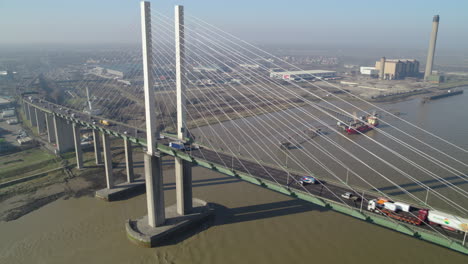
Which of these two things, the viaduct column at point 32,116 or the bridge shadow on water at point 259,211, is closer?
Result: the bridge shadow on water at point 259,211

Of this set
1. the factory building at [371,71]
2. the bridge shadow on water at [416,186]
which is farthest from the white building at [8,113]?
the factory building at [371,71]

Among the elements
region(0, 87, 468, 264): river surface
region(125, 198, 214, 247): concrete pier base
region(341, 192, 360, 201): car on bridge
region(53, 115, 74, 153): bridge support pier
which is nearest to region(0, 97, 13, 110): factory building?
region(53, 115, 74, 153): bridge support pier

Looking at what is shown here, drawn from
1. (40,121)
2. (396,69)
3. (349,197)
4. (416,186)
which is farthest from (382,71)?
(349,197)

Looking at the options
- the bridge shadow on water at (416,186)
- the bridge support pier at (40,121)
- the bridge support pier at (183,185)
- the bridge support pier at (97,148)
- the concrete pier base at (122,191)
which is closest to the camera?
the bridge support pier at (183,185)

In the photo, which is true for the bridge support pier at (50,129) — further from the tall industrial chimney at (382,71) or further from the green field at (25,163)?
the tall industrial chimney at (382,71)

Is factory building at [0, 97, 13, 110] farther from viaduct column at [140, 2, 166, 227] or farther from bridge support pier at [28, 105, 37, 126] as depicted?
viaduct column at [140, 2, 166, 227]

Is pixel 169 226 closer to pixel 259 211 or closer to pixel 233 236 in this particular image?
pixel 233 236
